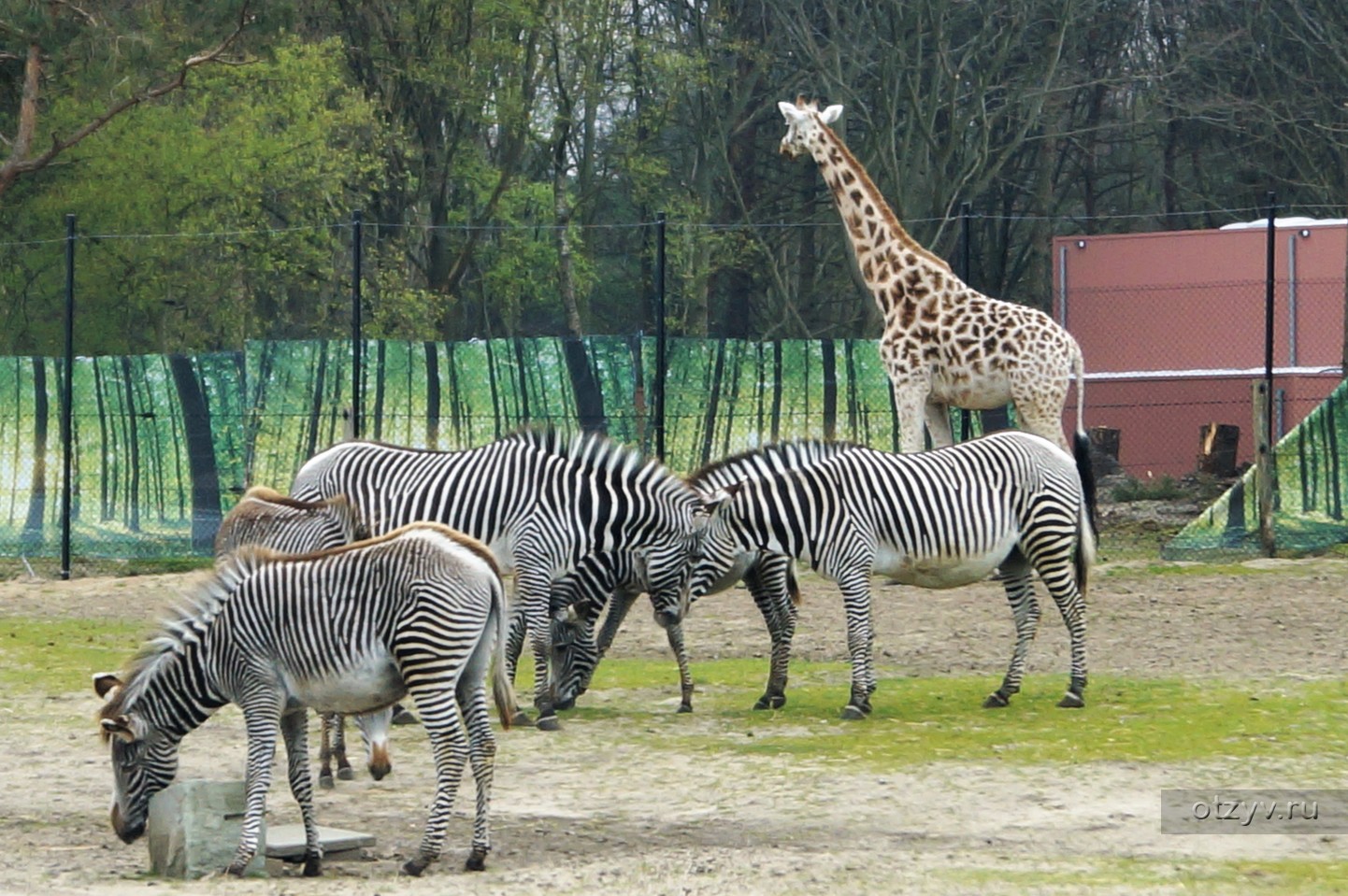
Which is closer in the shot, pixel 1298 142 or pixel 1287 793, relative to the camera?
pixel 1287 793

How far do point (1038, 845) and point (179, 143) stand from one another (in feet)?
72.2

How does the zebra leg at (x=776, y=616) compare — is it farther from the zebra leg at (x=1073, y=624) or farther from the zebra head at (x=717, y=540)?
the zebra leg at (x=1073, y=624)

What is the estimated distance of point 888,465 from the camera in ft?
35.9

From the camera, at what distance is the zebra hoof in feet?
33.9

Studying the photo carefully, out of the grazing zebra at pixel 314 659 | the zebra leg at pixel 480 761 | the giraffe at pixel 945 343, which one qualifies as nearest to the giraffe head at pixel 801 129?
the giraffe at pixel 945 343

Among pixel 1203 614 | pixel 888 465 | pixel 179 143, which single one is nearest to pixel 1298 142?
pixel 179 143

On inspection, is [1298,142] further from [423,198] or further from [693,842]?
[693,842]

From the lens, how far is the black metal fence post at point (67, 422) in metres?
16.5

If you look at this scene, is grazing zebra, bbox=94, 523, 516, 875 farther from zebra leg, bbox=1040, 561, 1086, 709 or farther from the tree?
the tree

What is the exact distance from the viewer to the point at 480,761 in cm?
739

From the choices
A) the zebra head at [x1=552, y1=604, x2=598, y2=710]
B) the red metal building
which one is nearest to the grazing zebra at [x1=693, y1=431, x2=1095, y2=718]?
the zebra head at [x1=552, y1=604, x2=598, y2=710]

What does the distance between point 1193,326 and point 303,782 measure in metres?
15.9

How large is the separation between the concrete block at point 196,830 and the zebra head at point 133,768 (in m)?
0.19

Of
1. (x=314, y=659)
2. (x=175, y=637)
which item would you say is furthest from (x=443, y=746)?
(x=175, y=637)
